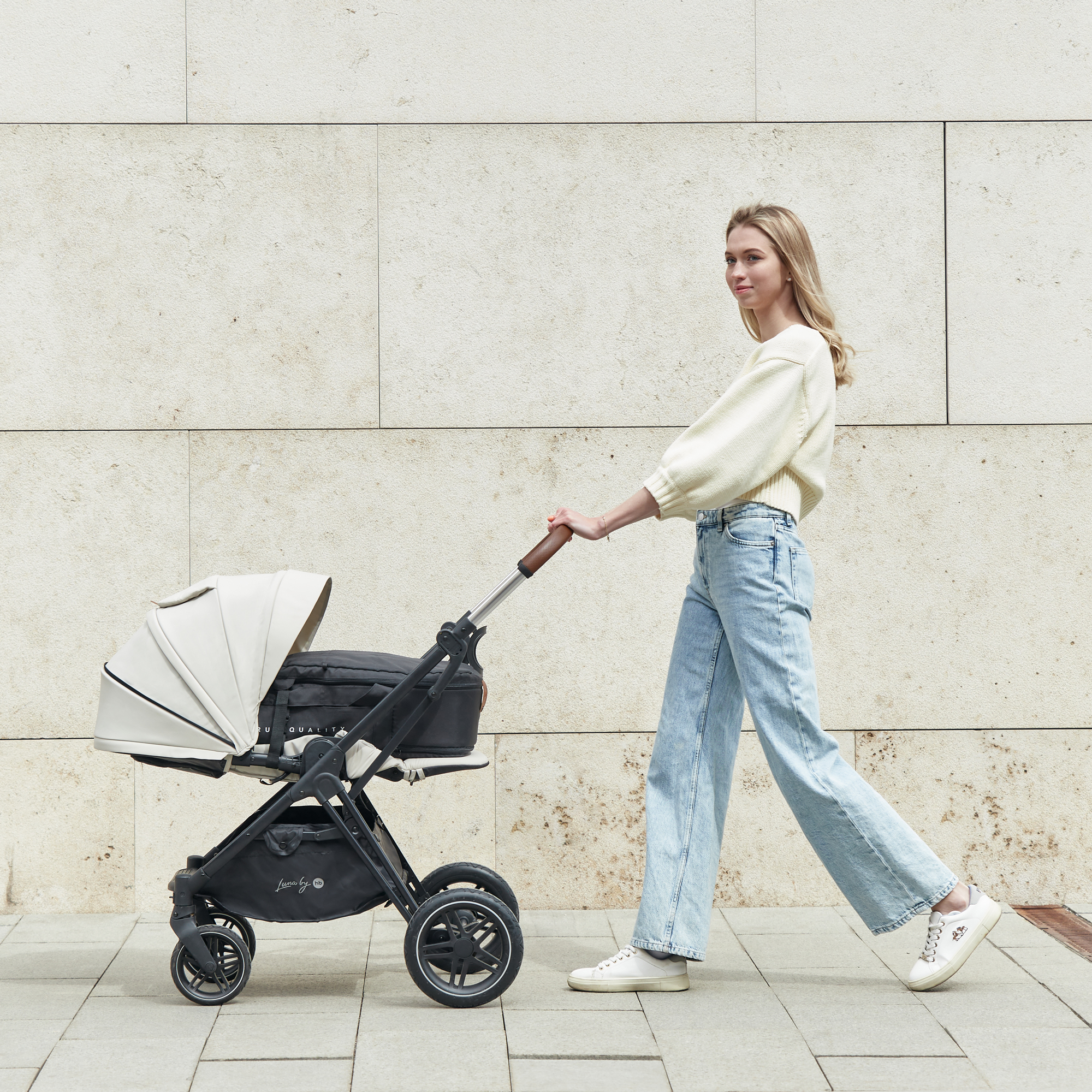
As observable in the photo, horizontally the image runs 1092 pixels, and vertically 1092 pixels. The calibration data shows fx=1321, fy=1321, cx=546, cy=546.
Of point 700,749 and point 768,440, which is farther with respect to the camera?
point 700,749

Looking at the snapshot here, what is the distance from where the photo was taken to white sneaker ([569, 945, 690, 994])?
3.36 meters

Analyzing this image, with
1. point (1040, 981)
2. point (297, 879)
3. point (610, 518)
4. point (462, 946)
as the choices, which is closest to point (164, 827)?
point (297, 879)

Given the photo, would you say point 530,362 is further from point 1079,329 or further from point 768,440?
point 1079,329

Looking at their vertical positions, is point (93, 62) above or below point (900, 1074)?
above

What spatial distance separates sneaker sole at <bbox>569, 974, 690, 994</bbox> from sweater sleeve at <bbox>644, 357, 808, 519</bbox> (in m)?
1.19

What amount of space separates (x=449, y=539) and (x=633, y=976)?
5.07 feet

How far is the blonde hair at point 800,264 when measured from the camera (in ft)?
11.1

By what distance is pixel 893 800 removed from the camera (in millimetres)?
4297

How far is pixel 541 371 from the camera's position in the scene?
4309mm

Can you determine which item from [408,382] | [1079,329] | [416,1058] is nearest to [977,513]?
[1079,329]

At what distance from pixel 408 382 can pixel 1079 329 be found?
2.21m

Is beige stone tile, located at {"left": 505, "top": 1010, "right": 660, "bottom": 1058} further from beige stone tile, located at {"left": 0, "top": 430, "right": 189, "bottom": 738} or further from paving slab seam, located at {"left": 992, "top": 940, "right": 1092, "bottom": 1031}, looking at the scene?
beige stone tile, located at {"left": 0, "top": 430, "right": 189, "bottom": 738}

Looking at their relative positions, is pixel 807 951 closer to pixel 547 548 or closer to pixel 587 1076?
pixel 587 1076

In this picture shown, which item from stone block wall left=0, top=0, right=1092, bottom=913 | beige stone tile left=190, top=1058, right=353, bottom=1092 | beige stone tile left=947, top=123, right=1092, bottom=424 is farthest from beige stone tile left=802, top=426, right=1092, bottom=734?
beige stone tile left=190, top=1058, right=353, bottom=1092
